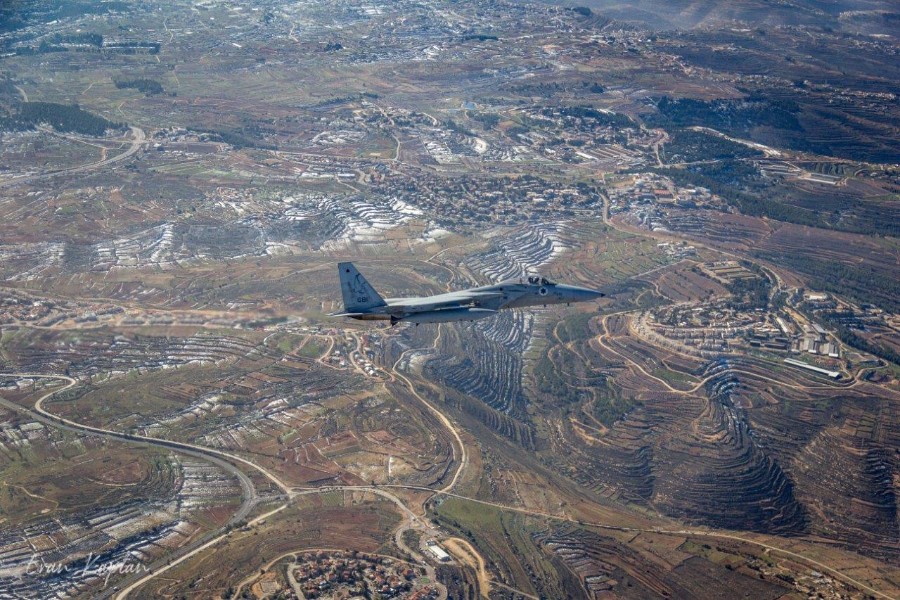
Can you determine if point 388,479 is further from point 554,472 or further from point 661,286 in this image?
point 661,286

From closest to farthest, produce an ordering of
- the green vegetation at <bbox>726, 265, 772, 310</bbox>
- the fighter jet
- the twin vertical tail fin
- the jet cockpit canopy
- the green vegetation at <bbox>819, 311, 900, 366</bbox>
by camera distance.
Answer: the twin vertical tail fin → the fighter jet → the jet cockpit canopy → the green vegetation at <bbox>819, 311, 900, 366</bbox> → the green vegetation at <bbox>726, 265, 772, 310</bbox>

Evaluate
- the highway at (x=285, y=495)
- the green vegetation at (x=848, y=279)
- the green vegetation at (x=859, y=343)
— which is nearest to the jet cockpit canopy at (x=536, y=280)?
the highway at (x=285, y=495)

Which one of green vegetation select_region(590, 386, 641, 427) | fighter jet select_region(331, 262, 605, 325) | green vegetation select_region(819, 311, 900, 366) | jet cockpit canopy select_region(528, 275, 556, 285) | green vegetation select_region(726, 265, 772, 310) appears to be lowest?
green vegetation select_region(590, 386, 641, 427)

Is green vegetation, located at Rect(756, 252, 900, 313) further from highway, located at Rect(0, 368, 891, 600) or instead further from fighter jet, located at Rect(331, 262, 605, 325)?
fighter jet, located at Rect(331, 262, 605, 325)

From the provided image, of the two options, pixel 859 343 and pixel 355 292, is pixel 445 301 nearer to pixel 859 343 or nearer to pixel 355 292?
pixel 355 292

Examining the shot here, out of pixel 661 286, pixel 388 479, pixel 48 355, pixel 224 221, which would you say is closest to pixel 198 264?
pixel 224 221

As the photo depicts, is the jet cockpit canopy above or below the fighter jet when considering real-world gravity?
above

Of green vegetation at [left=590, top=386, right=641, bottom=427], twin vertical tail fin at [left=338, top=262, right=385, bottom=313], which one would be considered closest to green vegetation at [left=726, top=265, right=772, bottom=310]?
green vegetation at [left=590, top=386, right=641, bottom=427]

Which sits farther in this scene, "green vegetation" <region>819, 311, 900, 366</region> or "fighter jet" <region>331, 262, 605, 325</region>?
"green vegetation" <region>819, 311, 900, 366</region>
